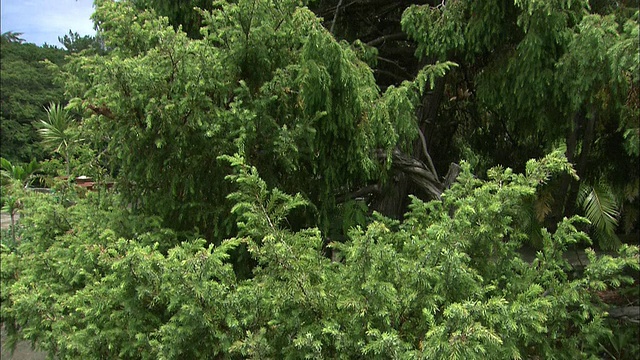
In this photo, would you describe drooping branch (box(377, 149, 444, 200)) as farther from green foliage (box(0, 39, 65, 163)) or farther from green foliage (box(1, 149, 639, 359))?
green foliage (box(0, 39, 65, 163))

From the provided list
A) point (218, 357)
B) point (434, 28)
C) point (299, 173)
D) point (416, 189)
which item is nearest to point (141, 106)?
point (299, 173)

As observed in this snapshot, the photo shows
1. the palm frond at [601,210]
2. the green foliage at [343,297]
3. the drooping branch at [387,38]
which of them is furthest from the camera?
the palm frond at [601,210]

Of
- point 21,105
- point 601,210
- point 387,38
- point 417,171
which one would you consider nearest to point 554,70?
point 417,171

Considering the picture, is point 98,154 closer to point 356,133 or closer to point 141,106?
point 141,106

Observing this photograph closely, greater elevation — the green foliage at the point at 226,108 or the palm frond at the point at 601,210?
the green foliage at the point at 226,108

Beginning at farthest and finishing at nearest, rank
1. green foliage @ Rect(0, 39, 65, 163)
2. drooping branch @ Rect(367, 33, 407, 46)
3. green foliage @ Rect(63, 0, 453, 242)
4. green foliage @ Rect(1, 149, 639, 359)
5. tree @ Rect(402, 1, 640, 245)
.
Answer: green foliage @ Rect(0, 39, 65, 163), drooping branch @ Rect(367, 33, 407, 46), tree @ Rect(402, 1, 640, 245), green foliage @ Rect(63, 0, 453, 242), green foliage @ Rect(1, 149, 639, 359)

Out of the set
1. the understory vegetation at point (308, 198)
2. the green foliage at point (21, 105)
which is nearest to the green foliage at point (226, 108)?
the understory vegetation at point (308, 198)

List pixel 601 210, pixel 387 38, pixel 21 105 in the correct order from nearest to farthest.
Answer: pixel 387 38 → pixel 601 210 → pixel 21 105

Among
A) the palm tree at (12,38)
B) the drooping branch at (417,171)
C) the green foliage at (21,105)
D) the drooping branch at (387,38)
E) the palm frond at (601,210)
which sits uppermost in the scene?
the palm tree at (12,38)

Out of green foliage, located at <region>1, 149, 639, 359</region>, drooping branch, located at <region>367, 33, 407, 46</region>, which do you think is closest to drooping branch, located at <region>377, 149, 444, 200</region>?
green foliage, located at <region>1, 149, 639, 359</region>

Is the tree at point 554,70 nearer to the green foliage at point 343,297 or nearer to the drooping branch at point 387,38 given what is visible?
the drooping branch at point 387,38

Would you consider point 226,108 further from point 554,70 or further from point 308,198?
point 554,70

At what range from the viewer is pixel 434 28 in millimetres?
3371

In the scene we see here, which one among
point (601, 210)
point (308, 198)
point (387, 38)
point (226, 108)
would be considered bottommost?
point (601, 210)
